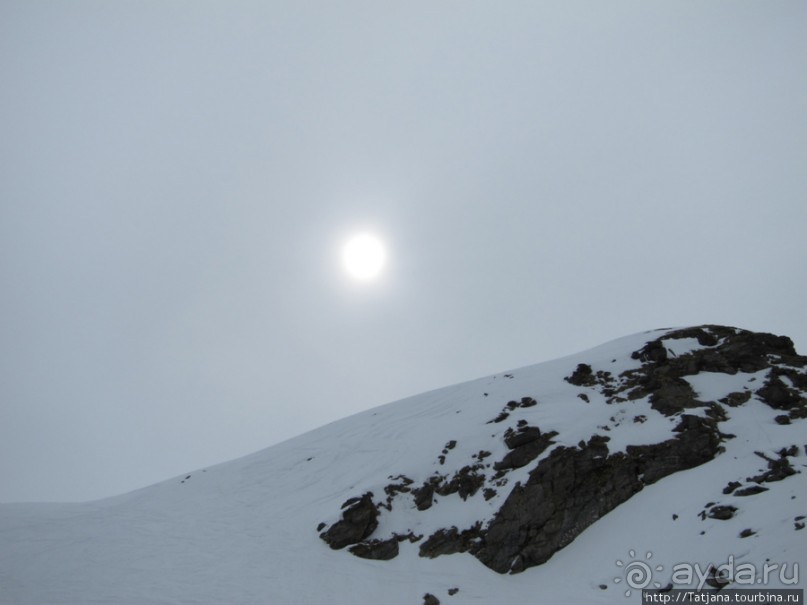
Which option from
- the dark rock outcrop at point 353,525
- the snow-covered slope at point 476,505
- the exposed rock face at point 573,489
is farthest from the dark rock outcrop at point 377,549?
the exposed rock face at point 573,489

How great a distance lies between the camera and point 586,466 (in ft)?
91.4

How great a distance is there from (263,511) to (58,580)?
10.6 m

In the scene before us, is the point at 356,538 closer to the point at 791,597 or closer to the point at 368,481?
the point at 368,481

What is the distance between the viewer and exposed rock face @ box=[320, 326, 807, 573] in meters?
25.5

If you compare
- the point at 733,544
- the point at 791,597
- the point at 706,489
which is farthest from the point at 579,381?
the point at 791,597

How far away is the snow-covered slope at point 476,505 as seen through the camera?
22484 millimetres

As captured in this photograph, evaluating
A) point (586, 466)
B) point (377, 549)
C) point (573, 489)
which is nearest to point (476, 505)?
point (573, 489)

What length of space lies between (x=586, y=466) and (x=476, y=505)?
222 inches

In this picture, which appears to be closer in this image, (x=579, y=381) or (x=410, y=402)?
(x=579, y=381)

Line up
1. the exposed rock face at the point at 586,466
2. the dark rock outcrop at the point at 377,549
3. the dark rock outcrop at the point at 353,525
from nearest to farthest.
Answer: the exposed rock face at the point at 586,466 → the dark rock outcrop at the point at 377,549 → the dark rock outcrop at the point at 353,525

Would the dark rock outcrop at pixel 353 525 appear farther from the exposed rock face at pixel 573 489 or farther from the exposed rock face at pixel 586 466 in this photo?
the exposed rock face at pixel 573 489

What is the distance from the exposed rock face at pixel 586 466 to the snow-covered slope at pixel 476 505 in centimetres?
13

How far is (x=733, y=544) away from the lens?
20.4 meters

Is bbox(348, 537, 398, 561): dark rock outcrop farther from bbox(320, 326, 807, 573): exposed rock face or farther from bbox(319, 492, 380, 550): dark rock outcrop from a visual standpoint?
bbox(319, 492, 380, 550): dark rock outcrop
